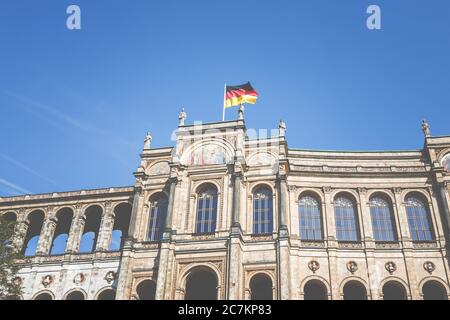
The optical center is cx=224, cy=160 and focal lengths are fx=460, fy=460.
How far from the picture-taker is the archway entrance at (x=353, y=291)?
38.8m

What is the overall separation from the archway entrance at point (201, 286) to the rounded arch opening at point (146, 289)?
3.01 meters

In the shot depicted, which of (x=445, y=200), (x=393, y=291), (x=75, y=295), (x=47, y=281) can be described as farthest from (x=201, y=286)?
(x=445, y=200)

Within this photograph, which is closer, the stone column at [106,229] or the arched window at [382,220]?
the arched window at [382,220]

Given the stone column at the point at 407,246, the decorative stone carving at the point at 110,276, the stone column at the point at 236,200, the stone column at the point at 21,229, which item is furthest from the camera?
the stone column at the point at 21,229

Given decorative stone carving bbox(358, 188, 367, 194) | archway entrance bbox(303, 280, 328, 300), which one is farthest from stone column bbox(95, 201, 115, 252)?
decorative stone carving bbox(358, 188, 367, 194)

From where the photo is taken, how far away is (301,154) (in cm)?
4553

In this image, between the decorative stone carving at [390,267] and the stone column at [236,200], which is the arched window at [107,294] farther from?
the decorative stone carving at [390,267]

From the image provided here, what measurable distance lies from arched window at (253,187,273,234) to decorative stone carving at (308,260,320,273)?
14.2 feet

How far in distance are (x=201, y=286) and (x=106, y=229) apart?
11706mm

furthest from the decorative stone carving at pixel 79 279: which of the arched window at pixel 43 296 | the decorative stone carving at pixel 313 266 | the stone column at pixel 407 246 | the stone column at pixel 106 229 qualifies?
the stone column at pixel 407 246

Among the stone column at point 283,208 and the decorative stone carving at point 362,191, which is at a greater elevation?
the decorative stone carving at point 362,191

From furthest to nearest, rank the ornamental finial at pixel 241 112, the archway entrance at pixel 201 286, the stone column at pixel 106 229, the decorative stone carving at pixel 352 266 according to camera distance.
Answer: the ornamental finial at pixel 241 112, the stone column at pixel 106 229, the archway entrance at pixel 201 286, the decorative stone carving at pixel 352 266

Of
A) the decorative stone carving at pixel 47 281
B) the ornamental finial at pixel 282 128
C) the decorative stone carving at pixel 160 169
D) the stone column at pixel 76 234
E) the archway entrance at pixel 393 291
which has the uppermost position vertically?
the ornamental finial at pixel 282 128

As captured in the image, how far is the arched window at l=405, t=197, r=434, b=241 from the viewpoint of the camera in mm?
40594
